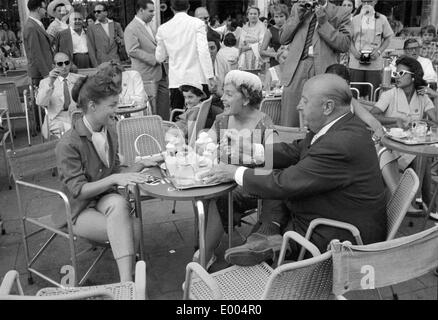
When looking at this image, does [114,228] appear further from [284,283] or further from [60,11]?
[60,11]

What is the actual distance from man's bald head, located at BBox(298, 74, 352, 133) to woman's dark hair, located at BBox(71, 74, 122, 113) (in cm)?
111

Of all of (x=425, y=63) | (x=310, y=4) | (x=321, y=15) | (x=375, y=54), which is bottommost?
(x=425, y=63)

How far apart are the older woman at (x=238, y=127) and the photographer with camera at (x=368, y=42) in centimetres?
364

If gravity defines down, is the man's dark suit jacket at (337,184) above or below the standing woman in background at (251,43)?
below

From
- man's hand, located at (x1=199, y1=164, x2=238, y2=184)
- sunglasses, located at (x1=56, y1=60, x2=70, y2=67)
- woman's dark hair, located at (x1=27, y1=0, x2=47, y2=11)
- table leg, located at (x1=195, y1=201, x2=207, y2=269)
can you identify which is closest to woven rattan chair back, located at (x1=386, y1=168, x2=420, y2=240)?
man's hand, located at (x1=199, y1=164, x2=238, y2=184)

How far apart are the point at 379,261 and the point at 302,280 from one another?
29 centimetres

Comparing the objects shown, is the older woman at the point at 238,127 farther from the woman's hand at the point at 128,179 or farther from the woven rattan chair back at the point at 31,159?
the woven rattan chair back at the point at 31,159

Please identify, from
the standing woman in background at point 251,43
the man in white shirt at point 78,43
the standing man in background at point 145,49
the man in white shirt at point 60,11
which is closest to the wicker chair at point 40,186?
the standing man in background at point 145,49

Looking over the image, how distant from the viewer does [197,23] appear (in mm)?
5180

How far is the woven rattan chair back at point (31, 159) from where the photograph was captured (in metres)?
2.85

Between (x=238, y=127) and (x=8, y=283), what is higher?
(x=238, y=127)

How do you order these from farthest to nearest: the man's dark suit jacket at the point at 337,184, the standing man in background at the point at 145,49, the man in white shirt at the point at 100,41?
the man in white shirt at the point at 100,41 < the standing man in background at the point at 145,49 < the man's dark suit jacket at the point at 337,184

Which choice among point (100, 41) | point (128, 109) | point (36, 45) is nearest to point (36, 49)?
point (36, 45)

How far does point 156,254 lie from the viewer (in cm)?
348
